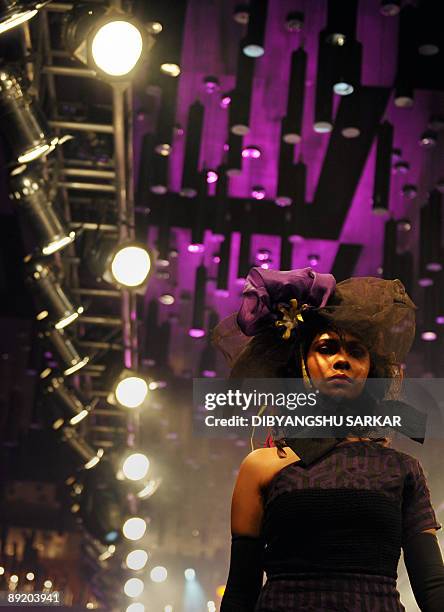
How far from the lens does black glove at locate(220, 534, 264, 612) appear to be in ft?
4.04

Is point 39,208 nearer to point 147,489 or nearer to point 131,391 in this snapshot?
point 131,391

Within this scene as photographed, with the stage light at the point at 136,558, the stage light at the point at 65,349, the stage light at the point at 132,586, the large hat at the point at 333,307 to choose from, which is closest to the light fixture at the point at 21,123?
the stage light at the point at 65,349

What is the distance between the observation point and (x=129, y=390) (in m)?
5.09

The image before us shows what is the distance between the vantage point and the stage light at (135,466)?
6379 millimetres

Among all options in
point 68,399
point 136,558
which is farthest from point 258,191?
point 136,558

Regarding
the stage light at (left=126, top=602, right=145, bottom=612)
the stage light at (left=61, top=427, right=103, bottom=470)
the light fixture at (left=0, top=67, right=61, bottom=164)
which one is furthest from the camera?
the stage light at (left=126, top=602, right=145, bottom=612)

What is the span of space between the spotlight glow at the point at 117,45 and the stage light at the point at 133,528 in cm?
532

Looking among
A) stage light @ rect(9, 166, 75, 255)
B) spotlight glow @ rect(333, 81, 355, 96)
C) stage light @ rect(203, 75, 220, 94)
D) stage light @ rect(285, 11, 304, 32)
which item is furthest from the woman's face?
stage light @ rect(203, 75, 220, 94)

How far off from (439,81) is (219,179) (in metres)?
1.34

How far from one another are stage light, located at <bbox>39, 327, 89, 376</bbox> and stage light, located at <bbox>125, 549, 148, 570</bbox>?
4.50 metres

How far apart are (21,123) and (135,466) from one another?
12.3ft

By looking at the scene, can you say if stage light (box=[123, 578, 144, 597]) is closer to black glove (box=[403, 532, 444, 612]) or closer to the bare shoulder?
the bare shoulder

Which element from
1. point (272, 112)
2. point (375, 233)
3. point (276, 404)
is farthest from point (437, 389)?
point (375, 233)

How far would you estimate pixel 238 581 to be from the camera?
124 cm
